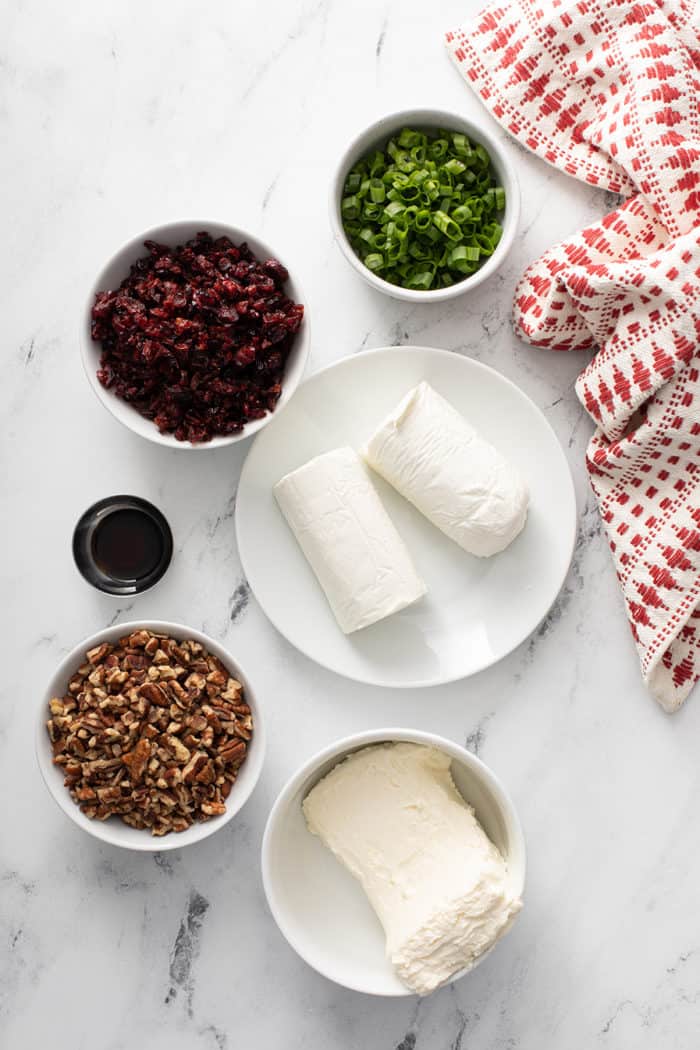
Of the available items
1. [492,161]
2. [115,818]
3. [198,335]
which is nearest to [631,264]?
[492,161]

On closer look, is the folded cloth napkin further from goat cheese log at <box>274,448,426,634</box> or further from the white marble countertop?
goat cheese log at <box>274,448,426,634</box>

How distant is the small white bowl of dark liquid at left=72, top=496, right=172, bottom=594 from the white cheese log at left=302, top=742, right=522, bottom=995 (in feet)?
1.77

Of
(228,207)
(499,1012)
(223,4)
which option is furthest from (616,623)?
(223,4)

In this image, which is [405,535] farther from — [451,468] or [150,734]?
[150,734]

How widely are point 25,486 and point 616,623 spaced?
1252 mm

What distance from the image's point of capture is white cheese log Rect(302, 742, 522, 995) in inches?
65.5

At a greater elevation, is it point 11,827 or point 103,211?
point 103,211

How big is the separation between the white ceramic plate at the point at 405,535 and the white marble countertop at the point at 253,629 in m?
0.09

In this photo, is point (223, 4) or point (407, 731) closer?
point (407, 731)

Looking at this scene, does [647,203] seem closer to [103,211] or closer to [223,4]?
[223,4]

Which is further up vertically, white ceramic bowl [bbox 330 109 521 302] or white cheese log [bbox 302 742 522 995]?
white ceramic bowl [bbox 330 109 521 302]

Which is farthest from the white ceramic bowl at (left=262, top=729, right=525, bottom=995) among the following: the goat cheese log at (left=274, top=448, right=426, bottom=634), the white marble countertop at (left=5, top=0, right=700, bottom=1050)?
the goat cheese log at (left=274, top=448, right=426, bottom=634)

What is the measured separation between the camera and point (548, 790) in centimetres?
195

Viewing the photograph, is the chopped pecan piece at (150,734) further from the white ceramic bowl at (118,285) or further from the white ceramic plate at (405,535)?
the white ceramic bowl at (118,285)
